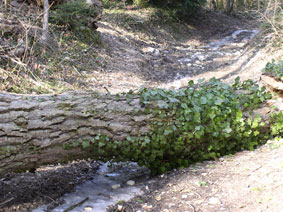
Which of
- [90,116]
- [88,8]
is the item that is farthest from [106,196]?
[88,8]

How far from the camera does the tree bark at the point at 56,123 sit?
2.74 m

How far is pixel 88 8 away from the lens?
28.2 feet

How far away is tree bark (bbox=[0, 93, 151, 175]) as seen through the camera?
274 cm

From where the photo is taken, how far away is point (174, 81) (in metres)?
8.12

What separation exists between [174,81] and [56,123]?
5.59 metres

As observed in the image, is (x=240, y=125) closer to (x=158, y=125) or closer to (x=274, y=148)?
(x=274, y=148)

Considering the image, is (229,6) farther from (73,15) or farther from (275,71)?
(275,71)

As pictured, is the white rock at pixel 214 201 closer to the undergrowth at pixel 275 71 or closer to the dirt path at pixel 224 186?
the dirt path at pixel 224 186

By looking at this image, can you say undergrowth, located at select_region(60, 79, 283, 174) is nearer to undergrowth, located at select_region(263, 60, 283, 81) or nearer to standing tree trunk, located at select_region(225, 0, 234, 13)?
undergrowth, located at select_region(263, 60, 283, 81)

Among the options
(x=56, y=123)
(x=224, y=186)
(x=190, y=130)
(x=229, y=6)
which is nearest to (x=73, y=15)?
(x=56, y=123)

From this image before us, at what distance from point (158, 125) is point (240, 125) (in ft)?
3.19

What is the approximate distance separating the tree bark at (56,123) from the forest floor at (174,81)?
17.7 inches

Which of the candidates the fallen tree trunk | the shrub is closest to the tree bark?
the fallen tree trunk

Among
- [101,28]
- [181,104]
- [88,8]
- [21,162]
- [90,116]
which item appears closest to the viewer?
[21,162]
